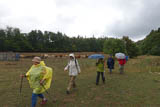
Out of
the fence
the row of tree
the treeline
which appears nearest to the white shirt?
the fence

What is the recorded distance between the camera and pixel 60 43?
85.7m

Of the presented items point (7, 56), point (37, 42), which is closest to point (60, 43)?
point (37, 42)

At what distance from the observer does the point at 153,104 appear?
4801 millimetres

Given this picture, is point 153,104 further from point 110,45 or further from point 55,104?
point 110,45

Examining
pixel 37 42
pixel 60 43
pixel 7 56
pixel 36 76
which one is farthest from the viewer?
pixel 60 43

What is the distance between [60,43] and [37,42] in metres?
14.9

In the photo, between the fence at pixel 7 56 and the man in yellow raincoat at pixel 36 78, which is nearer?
the man in yellow raincoat at pixel 36 78

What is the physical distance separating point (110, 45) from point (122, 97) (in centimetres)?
4467

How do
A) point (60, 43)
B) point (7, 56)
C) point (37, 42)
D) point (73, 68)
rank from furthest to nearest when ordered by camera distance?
point (60, 43), point (37, 42), point (7, 56), point (73, 68)

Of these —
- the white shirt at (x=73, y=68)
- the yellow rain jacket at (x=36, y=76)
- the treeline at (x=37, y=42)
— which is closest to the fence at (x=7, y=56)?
the white shirt at (x=73, y=68)

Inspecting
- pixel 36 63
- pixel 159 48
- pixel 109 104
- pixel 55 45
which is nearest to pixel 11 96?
pixel 36 63

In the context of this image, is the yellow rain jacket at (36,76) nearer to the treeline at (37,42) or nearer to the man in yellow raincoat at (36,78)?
the man in yellow raincoat at (36,78)

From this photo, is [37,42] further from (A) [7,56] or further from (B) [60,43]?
(A) [7,56]

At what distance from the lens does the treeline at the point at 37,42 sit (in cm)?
6367
